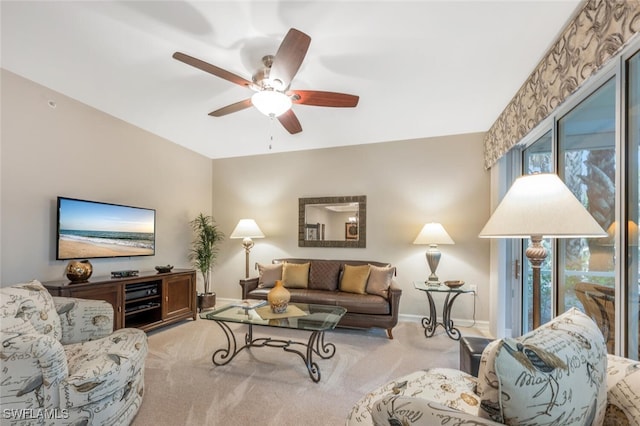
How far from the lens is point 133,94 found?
10.1ft

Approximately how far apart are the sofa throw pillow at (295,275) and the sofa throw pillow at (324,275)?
3.6 inches

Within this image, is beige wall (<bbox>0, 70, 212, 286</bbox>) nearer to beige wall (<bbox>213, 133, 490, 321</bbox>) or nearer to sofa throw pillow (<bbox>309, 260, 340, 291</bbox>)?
beige wall (<bbox>213, 133, 490, 321</bbox>)

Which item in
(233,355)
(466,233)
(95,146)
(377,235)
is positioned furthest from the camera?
(377,235)

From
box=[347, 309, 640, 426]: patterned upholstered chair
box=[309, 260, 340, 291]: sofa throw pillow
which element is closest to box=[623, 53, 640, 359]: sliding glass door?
box=[347, 309, 640, 426]: patterned upholstered chair

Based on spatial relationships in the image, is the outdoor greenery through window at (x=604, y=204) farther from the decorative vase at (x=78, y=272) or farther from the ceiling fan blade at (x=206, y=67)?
the decorative vase at (x=78, y=272)

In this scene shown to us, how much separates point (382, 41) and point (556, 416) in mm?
2351

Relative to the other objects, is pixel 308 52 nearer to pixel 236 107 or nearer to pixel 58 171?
pixel 236 107

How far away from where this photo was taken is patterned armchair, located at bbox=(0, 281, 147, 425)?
1525 mm

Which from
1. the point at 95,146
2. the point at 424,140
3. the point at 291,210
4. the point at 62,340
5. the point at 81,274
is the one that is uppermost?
the point at 424,140

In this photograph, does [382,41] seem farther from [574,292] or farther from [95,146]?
[95,146]

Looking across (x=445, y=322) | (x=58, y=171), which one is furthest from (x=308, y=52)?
(x=445, y=322)

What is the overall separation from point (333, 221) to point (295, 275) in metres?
1.07

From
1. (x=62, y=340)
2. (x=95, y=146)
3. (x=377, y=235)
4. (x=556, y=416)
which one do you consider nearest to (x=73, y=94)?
(x=95, y=146)

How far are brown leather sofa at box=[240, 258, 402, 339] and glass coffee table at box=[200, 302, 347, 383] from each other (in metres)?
0.56
